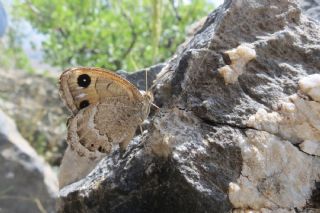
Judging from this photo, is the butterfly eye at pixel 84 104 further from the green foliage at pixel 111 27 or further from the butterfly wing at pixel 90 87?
the green foliage at pixel 111 27

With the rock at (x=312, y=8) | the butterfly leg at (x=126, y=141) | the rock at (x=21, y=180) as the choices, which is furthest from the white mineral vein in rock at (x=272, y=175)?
the rock at (x=21, y=180)

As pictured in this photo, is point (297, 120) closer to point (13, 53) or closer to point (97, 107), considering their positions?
point (97, 107)

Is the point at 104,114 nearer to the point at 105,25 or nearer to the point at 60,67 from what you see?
the point at 105,25

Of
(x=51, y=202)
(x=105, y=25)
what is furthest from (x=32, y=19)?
(x=51, y=202)

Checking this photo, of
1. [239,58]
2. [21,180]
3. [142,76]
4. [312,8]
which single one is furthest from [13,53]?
[239,58]

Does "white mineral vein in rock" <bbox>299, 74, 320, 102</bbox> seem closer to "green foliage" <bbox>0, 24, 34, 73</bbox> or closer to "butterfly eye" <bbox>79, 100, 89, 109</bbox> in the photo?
"butterfly eye" <bbox>79, 100, 89, 109</bbox>
